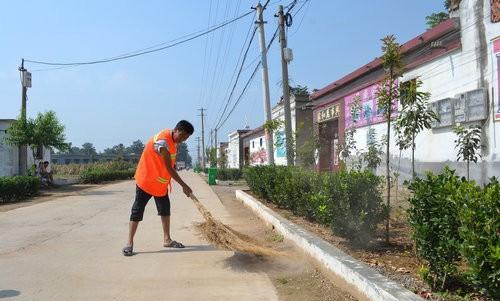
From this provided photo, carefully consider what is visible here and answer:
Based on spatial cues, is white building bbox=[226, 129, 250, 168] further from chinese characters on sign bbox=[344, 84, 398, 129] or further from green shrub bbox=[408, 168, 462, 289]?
green shrub bbox=[408, 168, 462, 289]

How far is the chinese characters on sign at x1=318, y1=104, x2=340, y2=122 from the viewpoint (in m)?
21.9

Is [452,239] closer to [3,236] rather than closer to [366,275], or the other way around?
[366,275]

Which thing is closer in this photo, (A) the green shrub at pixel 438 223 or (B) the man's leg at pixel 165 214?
(A) the green shrub at pixel 438 223

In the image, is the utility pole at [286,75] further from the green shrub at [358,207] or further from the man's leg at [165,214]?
the green shrub at [358,207]

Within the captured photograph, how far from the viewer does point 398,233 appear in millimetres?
7621

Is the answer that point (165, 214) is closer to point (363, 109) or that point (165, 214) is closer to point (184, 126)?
point (184, 126)

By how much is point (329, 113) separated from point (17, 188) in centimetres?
1272

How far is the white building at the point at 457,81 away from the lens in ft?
36.3


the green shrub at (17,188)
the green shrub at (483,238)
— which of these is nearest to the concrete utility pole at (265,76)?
the green shrub at (17,188)

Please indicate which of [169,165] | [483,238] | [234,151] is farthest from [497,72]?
[234,151]

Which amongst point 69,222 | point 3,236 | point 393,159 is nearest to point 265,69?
point 393,159

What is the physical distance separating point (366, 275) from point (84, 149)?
144855 mm

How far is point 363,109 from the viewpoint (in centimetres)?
1852

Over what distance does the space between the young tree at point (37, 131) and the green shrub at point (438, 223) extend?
22.9 meters
